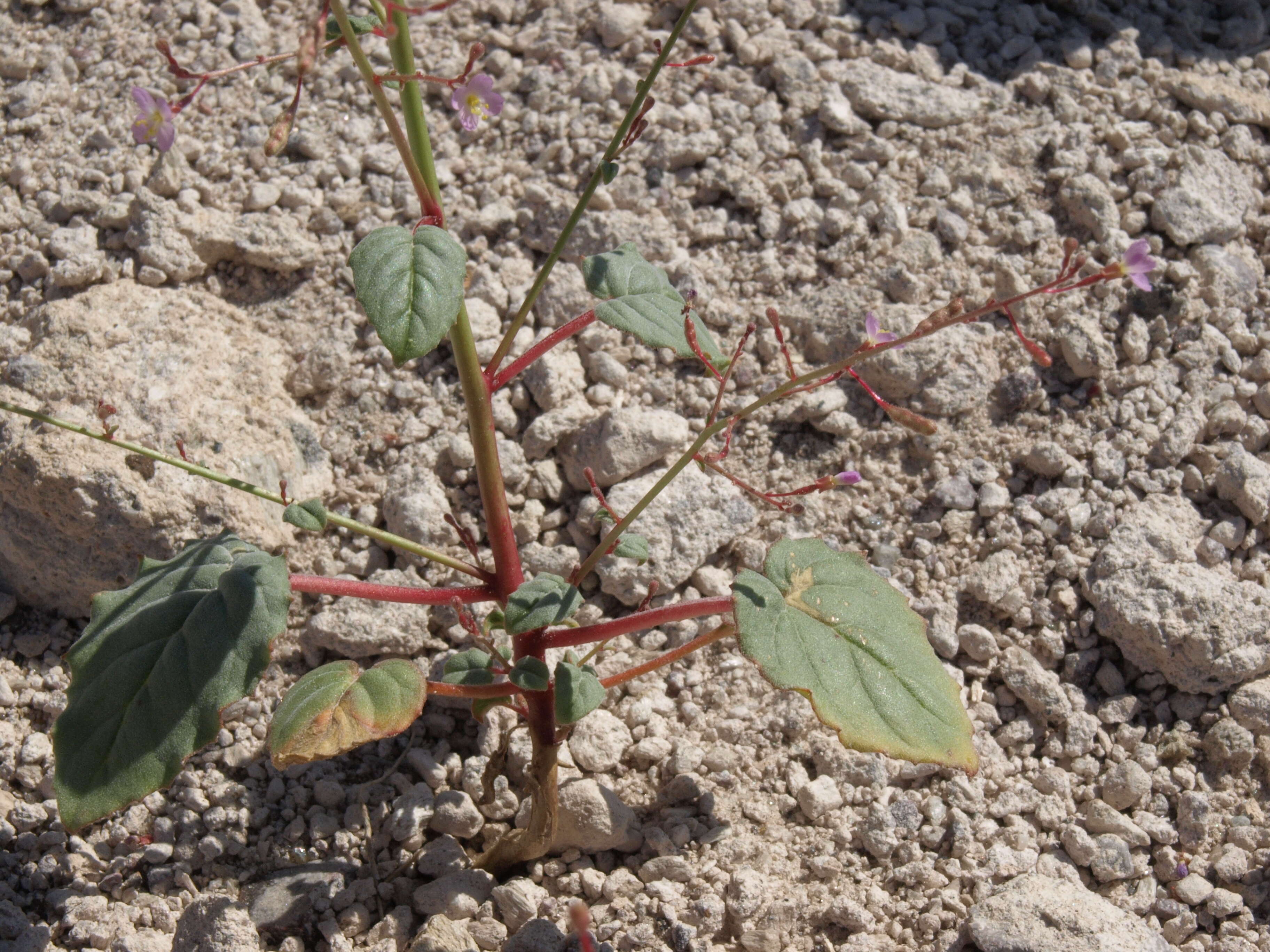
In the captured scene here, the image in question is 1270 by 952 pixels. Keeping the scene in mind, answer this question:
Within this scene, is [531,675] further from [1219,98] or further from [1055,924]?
[1219,98]

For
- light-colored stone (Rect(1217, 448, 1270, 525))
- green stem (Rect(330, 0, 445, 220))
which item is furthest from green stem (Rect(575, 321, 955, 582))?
light-colored stone (Rect(1217, 448, 1270, 525))

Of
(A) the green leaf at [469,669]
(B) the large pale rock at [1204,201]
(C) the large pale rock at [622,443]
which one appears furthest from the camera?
(B) the large pale rock at [1204,201]

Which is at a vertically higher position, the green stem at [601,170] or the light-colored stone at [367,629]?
the green stem at [601,170]

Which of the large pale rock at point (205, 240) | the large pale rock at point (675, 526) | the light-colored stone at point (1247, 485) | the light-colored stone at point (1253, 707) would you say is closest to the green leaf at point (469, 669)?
the large pale rock at point (675, 526)

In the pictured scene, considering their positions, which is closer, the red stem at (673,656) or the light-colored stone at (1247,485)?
the red stem at (673,656)

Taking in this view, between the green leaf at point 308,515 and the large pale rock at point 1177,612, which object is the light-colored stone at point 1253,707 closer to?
the large pale rock at point 1177,612

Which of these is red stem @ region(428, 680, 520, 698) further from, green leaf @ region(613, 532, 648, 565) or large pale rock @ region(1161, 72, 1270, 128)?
large pale rock @ region(1161, 72, 1270, 128)

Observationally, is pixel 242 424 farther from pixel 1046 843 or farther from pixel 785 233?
pixel 1046 843

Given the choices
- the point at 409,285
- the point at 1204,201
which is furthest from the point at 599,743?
the point at 1204,201
